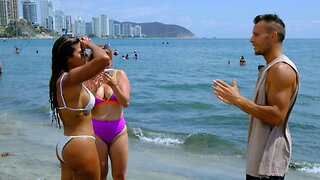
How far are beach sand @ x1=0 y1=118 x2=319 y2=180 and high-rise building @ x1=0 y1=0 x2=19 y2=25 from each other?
6816 inches

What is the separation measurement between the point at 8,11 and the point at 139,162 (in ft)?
605

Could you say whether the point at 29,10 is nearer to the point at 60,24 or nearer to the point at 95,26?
the point at 95,26

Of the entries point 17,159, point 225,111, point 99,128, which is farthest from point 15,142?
point 225,111

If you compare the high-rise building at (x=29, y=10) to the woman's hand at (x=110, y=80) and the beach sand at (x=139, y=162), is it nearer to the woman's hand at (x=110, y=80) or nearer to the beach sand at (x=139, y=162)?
the beach sand at (x=139, y=162)

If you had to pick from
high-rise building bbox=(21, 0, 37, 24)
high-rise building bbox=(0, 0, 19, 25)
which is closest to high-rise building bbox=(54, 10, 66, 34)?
high-rise building bbox=(21, 0, 37, 24)

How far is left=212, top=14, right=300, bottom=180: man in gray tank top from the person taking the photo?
308cm

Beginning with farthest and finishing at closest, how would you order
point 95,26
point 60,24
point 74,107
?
point 95,26 → point 60,24 → point 74,107

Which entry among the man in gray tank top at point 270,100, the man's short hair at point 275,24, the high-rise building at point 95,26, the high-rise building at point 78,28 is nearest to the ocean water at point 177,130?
the high-rise building at point 78,28

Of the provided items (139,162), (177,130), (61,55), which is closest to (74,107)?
(61,55)

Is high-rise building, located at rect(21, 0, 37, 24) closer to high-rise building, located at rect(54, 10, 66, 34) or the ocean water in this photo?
the ocean water

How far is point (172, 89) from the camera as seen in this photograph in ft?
85.8

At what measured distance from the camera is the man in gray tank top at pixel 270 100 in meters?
3.08

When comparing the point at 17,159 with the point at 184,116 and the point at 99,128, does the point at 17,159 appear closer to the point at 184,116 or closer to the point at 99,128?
the point at 99,128

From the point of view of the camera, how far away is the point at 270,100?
10.2 feet
